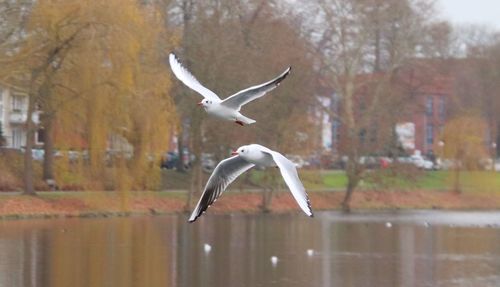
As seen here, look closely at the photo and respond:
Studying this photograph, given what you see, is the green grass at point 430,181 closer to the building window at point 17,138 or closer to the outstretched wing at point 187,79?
the building window at point 17,138

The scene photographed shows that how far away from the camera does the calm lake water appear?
108ft

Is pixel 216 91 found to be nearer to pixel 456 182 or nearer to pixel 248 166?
pixel 456 182

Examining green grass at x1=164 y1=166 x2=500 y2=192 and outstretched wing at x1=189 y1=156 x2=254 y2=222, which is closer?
outstretched wing at x1=189 y1=156 x2=254 y2=222

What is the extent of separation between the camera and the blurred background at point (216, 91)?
4972 cm

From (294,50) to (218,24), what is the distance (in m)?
4.88

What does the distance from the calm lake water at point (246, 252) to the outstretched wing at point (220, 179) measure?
11.7m

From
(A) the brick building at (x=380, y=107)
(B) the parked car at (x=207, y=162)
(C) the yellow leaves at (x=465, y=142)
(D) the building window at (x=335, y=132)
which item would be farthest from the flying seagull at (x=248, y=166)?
(C) the yellow leaves at (x=465, y=142)

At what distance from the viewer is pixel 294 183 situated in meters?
17.8

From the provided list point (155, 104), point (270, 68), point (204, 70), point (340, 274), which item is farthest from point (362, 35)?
point (340, 274)

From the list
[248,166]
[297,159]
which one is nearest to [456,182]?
[297,159]

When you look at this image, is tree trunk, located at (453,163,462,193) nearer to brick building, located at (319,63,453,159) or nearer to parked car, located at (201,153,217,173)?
brick building, located at (319,63,453,159)

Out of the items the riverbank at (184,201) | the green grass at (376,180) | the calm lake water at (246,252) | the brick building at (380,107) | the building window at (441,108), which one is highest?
the building window at (441,108)

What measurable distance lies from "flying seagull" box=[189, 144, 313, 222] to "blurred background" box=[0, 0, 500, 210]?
29325mm

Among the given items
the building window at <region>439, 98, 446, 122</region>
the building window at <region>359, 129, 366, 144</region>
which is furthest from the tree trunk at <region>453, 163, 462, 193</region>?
the building window at <region>439, 98, 446, 122</region>
